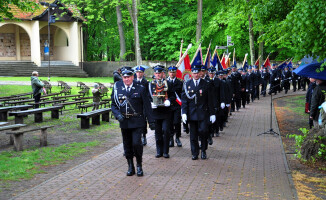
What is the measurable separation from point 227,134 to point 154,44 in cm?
3251

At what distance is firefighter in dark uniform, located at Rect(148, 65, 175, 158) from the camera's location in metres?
9.91

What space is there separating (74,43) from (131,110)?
36719 mm

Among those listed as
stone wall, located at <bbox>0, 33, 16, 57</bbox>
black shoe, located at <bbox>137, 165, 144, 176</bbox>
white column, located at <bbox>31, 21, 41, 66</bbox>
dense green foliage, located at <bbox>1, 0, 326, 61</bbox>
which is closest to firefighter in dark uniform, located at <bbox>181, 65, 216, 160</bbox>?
black shoe, located at <bbox>137, 165, 144, 176</bbox>

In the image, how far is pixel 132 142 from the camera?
27.2 feet

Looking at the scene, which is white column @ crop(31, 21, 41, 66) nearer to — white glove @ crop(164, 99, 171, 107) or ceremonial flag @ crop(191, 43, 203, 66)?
ceremonial flag @ crop(191, 43, 203, 66)

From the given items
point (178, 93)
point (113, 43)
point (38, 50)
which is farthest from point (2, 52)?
point (178, 93)

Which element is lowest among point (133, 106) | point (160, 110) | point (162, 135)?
point (162, 135)

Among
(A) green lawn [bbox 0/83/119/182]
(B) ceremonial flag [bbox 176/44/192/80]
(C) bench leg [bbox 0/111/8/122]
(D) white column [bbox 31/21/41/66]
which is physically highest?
(D) white column [bbox 31/21/41/66]

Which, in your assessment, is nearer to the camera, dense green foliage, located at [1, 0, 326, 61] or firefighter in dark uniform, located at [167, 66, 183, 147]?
firefighter in dark uniform, located at [167, 66, 183, 147]

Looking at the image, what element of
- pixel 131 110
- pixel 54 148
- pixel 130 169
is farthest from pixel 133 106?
pixel 54 148

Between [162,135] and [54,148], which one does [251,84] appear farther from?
[54,148]

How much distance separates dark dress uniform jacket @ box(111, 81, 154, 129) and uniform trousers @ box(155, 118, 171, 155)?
178 cm

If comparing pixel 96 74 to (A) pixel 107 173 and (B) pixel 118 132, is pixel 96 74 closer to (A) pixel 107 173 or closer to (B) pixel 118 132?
(B) pixel 118 132

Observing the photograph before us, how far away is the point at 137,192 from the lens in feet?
23.2
